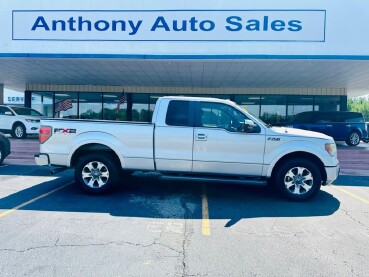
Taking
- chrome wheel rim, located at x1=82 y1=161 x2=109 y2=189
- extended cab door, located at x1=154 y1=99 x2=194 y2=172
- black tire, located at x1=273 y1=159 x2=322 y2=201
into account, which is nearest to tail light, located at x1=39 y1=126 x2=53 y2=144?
chrome wheel rim, located at x1=82 y1=161 x2=109 y2=189

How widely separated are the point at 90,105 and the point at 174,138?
15.6 meters

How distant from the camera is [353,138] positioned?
15062 millimetres

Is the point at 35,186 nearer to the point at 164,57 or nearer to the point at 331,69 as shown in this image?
the point at 164,57

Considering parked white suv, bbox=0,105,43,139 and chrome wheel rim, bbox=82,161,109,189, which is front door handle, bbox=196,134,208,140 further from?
parked white suv, bbox=0,105,43,139

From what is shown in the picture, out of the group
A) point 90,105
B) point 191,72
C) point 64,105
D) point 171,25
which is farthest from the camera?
point 64,105

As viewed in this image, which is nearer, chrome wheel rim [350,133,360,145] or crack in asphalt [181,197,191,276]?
crack in asphalt [181,197,191,276]

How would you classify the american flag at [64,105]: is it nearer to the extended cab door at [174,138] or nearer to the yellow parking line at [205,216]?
the extended cab door at [174,138]

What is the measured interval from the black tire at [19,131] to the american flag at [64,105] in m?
4.41

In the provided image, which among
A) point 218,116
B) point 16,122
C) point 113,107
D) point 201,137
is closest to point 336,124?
point 218,116

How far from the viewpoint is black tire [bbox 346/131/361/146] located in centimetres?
1495

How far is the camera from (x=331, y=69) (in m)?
12.7

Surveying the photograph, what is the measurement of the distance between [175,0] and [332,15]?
6.04 m

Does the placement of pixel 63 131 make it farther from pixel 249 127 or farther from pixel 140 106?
pixel 140 106

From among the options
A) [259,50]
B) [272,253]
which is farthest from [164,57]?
[272,253]
